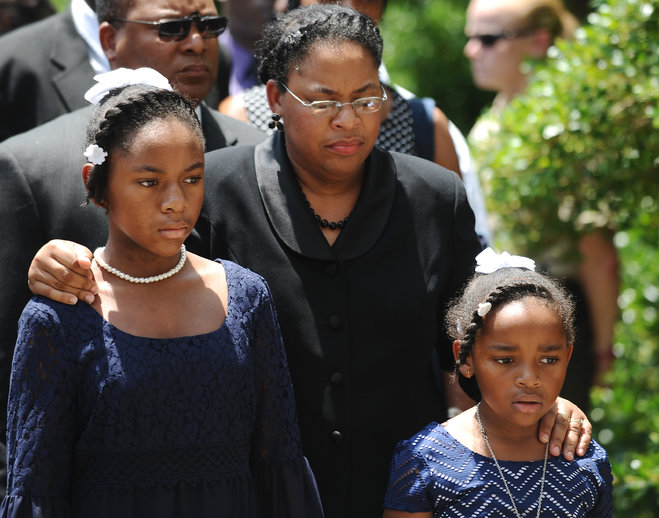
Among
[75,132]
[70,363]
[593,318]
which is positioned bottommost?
[593,318]

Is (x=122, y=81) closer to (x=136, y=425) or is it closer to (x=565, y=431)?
(x=136, y=425)

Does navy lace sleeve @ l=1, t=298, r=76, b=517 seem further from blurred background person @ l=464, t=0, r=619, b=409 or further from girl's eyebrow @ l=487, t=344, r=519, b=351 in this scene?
blurred background person @ l=464, t=0, r=619, b=409

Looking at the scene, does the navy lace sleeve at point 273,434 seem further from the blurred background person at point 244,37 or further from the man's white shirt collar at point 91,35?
the blurred background person at point 244,37

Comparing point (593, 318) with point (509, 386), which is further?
point (593, 318)

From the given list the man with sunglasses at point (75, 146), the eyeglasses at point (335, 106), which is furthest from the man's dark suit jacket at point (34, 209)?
the eyeglasses at point (335, 106)

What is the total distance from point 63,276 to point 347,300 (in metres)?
0.85

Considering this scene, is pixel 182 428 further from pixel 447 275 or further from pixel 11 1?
pixel 11 1

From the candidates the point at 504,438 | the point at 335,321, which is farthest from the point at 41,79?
the point at 504,438

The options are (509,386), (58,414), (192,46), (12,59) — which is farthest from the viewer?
(12,59)

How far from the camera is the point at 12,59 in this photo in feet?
14.5

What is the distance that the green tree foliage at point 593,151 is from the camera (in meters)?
4.68

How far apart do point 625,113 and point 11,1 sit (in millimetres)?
2959

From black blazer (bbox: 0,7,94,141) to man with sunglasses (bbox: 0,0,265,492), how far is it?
39 cm

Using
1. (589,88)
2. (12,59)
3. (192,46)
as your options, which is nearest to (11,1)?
(12,59)
